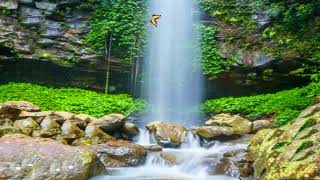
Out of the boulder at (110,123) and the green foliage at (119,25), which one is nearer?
the boulder at (110,123)

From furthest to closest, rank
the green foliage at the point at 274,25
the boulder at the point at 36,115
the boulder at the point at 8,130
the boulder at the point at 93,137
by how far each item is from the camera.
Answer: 1. the green foliage at the point at 274,25
2. the boulder at the point at 36,115
3. the boulder at the point at 93,137
4. the boulder at the point at 8,130

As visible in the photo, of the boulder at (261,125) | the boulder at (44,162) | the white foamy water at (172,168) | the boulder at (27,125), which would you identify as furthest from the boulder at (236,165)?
the boulder at (27,125)

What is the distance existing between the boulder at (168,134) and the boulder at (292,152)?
3.42m

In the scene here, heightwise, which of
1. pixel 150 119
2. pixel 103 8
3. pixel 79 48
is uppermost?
pixel 103 8

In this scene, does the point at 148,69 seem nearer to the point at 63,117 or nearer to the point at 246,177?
the point at 63,117

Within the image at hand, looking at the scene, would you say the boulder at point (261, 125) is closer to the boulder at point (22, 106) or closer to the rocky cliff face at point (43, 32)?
the boulder at point (22, 106)

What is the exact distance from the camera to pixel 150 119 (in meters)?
15.3

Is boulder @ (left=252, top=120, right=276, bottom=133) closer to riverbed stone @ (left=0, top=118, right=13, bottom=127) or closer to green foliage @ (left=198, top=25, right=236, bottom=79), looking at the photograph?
green foliage @ (left=198, top=25, right=236, bottom=79)

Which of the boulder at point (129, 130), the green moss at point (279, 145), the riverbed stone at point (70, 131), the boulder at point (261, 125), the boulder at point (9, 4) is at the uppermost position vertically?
the boulder at point (9, 4)

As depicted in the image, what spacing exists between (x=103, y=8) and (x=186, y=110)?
224 inches

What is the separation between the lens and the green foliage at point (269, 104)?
521 inches

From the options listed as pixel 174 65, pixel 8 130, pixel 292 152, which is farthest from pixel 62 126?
pixel 174 65

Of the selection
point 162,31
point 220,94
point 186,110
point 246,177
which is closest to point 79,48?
point 162,31

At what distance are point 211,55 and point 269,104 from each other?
126 inches
